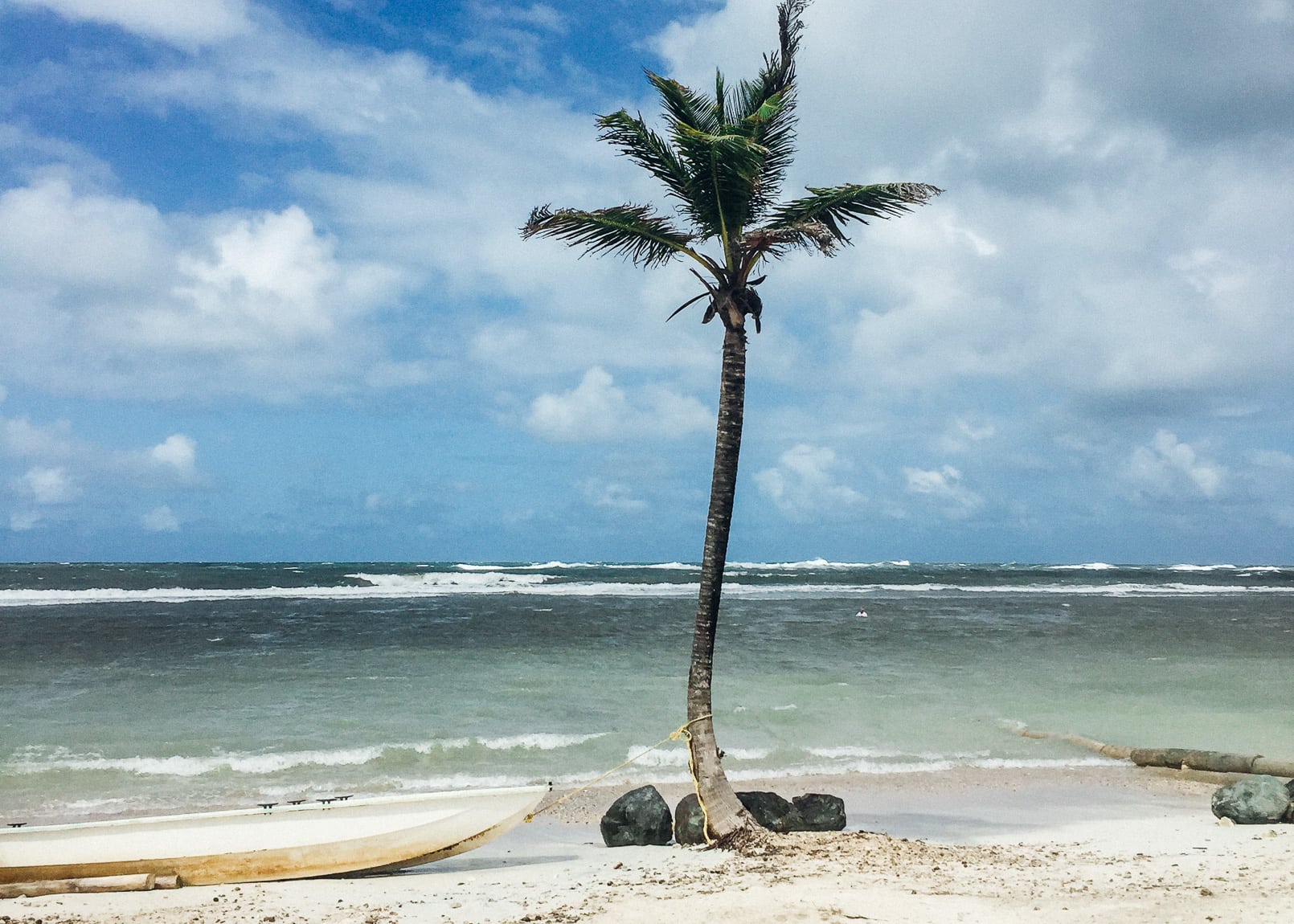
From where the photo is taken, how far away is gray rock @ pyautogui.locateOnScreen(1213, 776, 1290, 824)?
8.73 m

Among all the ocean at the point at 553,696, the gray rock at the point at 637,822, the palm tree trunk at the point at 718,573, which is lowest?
the ocean at the point at 553,696

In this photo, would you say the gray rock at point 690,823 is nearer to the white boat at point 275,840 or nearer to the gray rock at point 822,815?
the gray rock at point 822,815

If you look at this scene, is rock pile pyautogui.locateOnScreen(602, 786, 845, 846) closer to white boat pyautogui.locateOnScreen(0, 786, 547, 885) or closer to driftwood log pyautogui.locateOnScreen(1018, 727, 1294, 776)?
white boat pyautogui.locateOnScreen(0, 786, 547, 885)

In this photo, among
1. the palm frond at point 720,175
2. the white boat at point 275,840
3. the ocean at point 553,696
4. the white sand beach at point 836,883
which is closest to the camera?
the white sand beach at point 836,883

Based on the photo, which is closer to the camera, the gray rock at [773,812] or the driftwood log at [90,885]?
the driftwood log at [90,885]

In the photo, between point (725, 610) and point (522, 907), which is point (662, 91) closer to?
point (522, 907)

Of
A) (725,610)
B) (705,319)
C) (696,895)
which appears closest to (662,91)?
(705,319)

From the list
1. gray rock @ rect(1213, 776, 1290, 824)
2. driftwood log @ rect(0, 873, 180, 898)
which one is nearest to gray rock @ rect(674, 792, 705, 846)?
driftwood log @ rect(0, 873, 180, 898)

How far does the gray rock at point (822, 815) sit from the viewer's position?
852cm

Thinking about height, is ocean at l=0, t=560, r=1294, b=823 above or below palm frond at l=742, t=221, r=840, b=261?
below

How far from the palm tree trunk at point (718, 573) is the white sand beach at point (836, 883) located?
0.50 m

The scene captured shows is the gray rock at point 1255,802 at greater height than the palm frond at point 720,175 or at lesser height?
lesser

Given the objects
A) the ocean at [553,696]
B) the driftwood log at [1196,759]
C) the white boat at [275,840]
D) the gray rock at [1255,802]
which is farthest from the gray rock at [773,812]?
the driftwood log at [1196,759]

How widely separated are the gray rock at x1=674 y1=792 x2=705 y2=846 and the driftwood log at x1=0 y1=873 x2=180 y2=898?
13.9 feet
